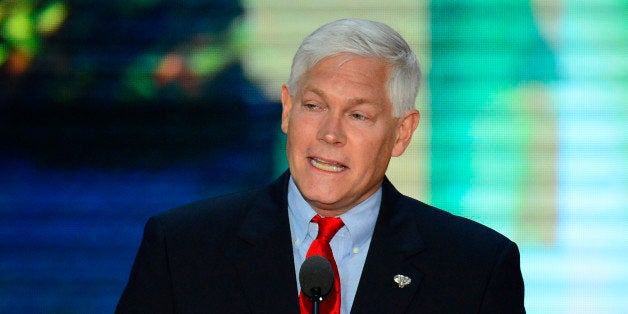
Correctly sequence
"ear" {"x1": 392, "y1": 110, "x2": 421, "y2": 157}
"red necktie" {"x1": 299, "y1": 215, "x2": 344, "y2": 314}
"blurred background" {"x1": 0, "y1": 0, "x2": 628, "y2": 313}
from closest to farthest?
"red necktie" {"x1": 299, "y1": 215, "x2": 344, "y2": 314}, "ear" {"x1": 392, "y1": 110, "x2": 421, "y2": 157}, "blurred background" {"x1": 0, "y1": 0, "x2": 628, "y2": 313}

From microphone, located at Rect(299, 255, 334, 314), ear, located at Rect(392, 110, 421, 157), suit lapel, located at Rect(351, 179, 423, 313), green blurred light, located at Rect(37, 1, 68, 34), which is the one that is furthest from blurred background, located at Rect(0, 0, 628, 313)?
microphone, located at Rect(299, 255, 334, 314)

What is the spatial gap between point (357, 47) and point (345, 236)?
47 cm

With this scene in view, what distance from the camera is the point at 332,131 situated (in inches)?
115

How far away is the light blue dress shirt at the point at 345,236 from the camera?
3.01 meters

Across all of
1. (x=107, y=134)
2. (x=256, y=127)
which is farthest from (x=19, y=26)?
(x=256, y=127)

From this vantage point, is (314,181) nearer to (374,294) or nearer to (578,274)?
(374,294)

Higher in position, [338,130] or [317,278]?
[338,130]

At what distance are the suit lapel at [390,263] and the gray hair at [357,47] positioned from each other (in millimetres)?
283

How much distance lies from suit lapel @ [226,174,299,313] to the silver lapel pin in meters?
0.25

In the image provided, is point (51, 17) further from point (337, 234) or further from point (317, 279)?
point (317, 279)

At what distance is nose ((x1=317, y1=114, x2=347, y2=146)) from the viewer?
2.91m

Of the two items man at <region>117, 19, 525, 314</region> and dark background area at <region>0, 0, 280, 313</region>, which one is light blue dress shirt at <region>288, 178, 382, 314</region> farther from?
dark background area at <region>0, 0, 280, 313</region>

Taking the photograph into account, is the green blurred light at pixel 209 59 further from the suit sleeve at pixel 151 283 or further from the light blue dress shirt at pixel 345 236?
the suit sleeve at pixel 151 283

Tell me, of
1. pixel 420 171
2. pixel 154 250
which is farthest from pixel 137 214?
pixel 154 250
